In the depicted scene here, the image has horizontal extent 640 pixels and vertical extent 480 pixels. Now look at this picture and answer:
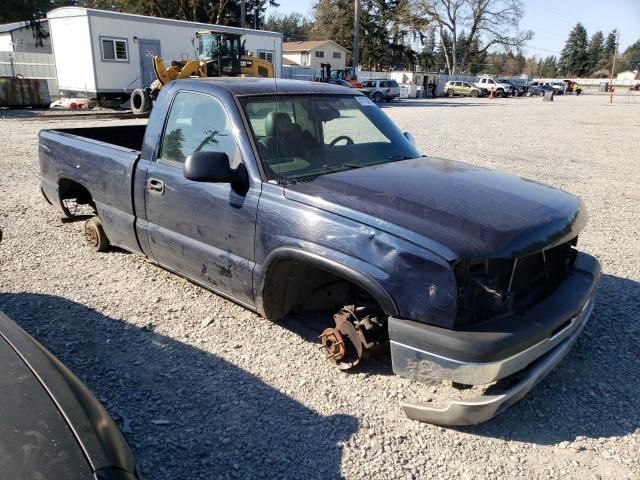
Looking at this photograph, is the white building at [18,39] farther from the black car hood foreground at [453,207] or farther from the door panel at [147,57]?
the black car hood foreground at [453,207]

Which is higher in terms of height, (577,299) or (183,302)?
(577,299)

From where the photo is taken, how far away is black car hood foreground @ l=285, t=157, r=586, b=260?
2631 millimetres

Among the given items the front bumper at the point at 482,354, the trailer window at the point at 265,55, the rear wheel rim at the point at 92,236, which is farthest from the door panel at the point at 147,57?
the front bumper at the point at 482,354

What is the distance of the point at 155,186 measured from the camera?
4004 millimetres

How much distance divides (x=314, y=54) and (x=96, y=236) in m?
61.2

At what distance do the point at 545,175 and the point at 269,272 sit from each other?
7977 millimetres

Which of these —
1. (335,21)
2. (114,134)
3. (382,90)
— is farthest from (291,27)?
(114,134)

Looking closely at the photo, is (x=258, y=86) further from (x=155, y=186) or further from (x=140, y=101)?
(x=140, y=101)

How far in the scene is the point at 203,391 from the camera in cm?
315

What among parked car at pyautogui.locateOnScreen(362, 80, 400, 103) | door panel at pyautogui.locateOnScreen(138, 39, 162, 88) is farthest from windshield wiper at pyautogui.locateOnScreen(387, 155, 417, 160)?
parked car at pyautogui.locateOnScreen(362, 80, 400, 103)

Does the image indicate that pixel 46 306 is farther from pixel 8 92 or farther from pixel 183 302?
pixel 8 92

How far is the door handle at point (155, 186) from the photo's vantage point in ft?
13.0

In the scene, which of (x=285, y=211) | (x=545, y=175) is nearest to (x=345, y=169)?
(x=285, y=211)

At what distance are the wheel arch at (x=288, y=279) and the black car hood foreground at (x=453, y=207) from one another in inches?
11.3
